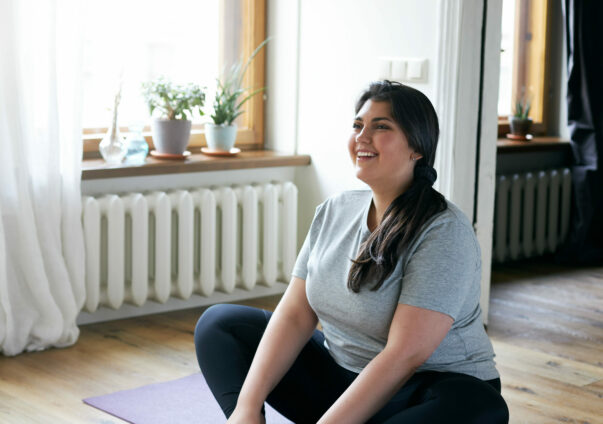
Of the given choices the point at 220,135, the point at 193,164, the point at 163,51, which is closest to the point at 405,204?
the point at 193,164

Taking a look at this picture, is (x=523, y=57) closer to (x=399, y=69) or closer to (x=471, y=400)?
(x=399, y=69)

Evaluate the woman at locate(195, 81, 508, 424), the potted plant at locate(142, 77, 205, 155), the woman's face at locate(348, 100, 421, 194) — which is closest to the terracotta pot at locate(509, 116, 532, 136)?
the potted plant at locate(142, 77, 205, 155)

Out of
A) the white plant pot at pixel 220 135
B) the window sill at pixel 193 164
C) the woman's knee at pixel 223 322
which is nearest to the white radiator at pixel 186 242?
the window sill at pixel 193 164

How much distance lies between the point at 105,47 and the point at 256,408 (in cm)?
210

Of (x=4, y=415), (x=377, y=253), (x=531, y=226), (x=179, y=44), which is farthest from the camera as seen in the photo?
(x=531, y=226)

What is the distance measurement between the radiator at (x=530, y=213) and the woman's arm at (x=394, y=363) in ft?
9.83

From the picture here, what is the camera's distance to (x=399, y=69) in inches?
137

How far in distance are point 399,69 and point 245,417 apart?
1.96 m

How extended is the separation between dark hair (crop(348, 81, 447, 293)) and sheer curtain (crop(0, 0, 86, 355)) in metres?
1.51

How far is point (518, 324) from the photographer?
11.8 feet

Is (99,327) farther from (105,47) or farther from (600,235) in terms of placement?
(600,235)

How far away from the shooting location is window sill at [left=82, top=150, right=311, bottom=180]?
333 centimetres

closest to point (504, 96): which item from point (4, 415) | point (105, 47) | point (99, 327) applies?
point (105, 47)

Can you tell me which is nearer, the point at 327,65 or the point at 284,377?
the point at 284,377
